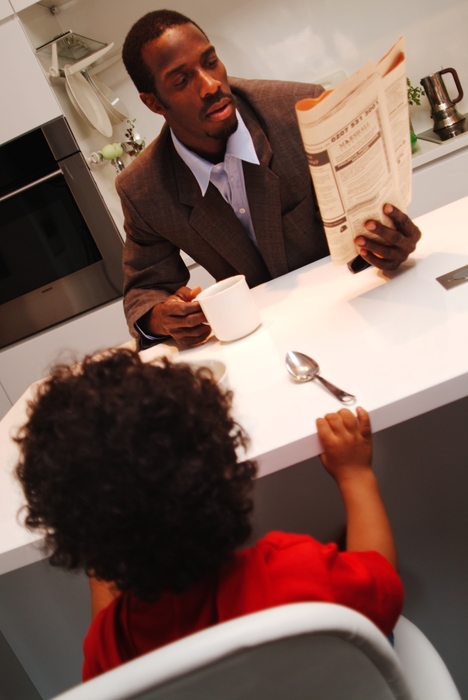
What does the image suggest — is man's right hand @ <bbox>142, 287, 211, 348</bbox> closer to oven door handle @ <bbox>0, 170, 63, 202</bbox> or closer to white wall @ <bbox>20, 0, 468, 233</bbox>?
oven door handle @ <bbox>0, 170, 63, 202</bbox>

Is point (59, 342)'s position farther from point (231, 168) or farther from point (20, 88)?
point (231, 168)

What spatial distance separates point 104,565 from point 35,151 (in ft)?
7.19

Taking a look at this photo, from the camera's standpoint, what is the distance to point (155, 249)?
4.64 ft

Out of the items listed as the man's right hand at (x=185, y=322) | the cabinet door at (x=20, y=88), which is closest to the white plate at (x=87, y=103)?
the cabinet door at (x=20, y=88)

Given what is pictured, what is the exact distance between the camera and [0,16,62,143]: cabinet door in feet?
7.36

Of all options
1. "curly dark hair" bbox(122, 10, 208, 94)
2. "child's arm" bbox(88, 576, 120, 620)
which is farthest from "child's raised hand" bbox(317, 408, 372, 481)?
"curly dark hair" bbox(122, 10, 208, 94)

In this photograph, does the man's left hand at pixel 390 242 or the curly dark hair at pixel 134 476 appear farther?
the man's left hand at pixel 390 242

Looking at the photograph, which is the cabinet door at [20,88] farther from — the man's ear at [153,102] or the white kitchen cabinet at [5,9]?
the man's ear at [153,102]

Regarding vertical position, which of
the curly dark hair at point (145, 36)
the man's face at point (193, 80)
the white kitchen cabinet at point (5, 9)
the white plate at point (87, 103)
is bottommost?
the man's face at point (193, 80)

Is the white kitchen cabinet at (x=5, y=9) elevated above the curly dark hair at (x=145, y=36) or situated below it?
above

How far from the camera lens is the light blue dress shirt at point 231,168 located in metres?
1.25

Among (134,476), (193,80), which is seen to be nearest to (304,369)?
(134,476)

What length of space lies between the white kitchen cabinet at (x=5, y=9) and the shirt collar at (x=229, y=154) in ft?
4.63

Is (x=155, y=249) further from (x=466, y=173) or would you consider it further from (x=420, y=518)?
(x=466, y=173)
